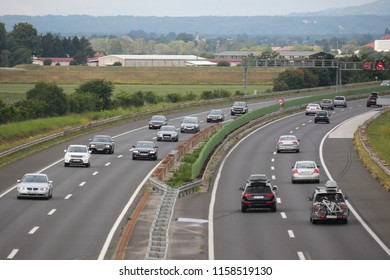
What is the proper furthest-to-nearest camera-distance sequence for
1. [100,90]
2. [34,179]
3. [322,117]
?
1. [100,90]
2. [322,117]
3. [34,179]

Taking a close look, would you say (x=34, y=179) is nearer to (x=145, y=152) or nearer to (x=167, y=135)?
(x=145, y=152)

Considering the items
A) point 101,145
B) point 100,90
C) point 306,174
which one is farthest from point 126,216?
point 100,90

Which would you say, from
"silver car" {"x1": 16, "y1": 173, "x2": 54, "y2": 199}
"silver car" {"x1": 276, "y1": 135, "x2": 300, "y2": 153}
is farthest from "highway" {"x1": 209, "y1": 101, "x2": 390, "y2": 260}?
"silver car" {"x1": 16, "y1": 173, "x2": 54, "y2": 199}

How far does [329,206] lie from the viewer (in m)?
43.7

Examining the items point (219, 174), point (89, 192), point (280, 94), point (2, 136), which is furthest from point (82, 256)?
point (280, 94)

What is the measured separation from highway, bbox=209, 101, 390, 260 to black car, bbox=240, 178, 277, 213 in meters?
0.49

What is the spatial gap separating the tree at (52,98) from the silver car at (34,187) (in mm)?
67306

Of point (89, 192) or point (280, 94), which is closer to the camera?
point (89, 192)

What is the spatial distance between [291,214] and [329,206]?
4801 millimetres

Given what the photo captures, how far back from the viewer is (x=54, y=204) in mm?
50812

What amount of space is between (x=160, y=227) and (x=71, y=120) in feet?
226

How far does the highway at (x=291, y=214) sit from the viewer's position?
37438 millimetres

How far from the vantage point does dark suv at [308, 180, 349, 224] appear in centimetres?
4352
